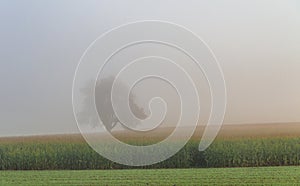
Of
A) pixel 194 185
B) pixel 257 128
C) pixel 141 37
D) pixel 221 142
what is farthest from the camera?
pixel 221 142

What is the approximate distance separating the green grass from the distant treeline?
183 centimetres

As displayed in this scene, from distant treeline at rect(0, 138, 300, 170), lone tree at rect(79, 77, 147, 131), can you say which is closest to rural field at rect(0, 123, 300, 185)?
distant treeline at rect(0, 138, 300, 170)

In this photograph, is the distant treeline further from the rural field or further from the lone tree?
the lone tree

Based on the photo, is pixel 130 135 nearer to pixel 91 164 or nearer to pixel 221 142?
pixel 91 164

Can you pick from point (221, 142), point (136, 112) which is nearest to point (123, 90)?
point (136, 112)

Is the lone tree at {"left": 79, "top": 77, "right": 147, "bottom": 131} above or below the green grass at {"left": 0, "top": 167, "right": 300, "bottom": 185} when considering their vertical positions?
above

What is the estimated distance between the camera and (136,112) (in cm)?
1538

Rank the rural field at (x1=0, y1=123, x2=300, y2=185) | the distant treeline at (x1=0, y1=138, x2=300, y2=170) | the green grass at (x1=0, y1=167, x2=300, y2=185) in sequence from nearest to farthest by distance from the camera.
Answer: the green grass at (x1=0, y1=167, x2=300, y2=185) < the rural field at (x1=0, y1=123, x2=300, y2=185) < the distant treeline at (x1=0, y1=138, x2=300, y2=170)

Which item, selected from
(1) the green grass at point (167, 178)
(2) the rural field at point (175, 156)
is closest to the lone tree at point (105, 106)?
(2) the rural field at point (175, 156)

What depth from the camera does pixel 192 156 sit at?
1559 cm

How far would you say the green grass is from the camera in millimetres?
11422

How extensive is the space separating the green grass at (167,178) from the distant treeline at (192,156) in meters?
1.83

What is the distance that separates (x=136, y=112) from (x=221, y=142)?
10.0 feet

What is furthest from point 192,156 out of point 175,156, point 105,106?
point 105,106
